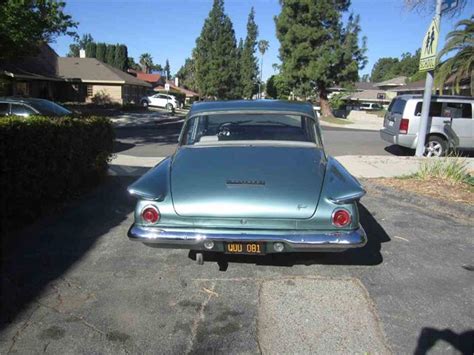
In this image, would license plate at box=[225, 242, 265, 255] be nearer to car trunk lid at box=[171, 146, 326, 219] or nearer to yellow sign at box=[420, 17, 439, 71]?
car trunk lid at box=[171, 146, 326, 219]

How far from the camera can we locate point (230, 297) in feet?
12.3

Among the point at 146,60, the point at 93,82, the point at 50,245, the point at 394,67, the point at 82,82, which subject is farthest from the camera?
the point at 394,67

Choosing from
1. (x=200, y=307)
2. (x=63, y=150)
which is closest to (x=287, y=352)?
(x=200, y=307)

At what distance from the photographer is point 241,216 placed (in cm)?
363

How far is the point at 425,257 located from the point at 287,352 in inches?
97.8

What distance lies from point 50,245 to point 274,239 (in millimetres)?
2638

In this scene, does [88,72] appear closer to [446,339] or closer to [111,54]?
[111,54]

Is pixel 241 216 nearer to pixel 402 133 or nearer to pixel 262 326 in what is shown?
pixel 262 326

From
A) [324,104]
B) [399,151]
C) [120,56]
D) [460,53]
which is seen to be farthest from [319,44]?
[120,56]

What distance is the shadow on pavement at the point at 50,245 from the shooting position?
3701mm

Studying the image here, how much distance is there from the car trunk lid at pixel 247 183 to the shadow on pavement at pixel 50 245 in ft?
4.71

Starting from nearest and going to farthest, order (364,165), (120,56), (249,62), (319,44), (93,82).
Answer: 1. (364,165)
2. (319,44)
3. (93,82)
4. (120,56)
5. (249,62)

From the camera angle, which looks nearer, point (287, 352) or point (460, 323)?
point (287, 352)

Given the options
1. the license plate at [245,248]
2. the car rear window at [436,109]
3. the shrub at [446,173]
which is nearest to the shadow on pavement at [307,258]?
the license plate at [245,248]
